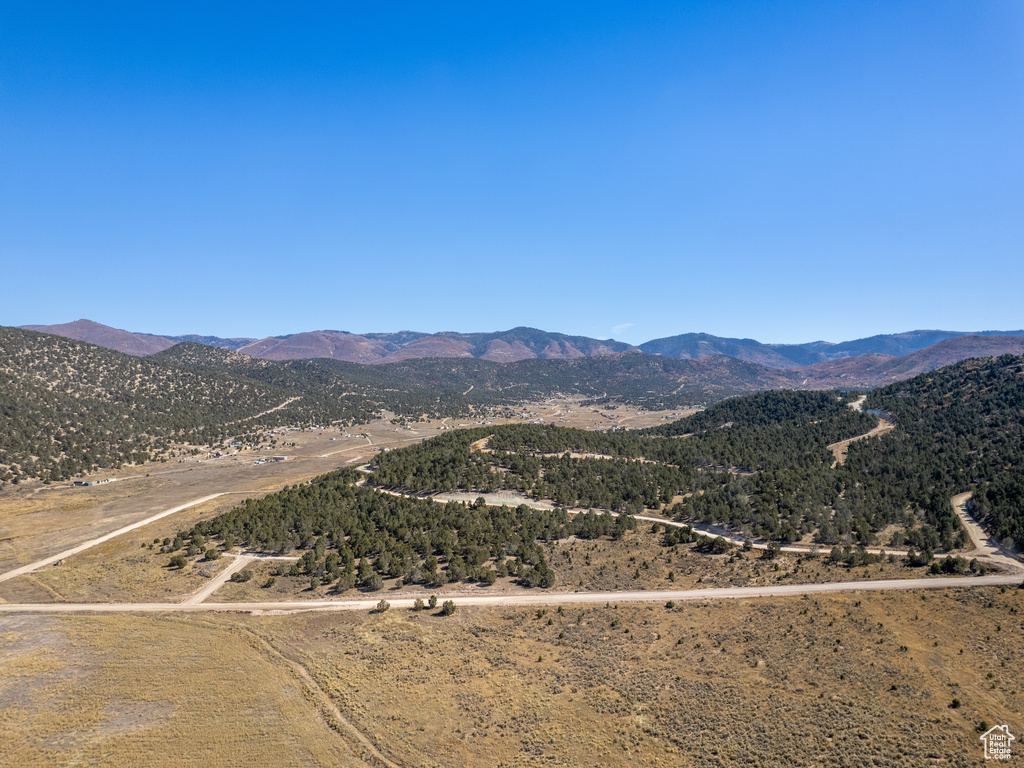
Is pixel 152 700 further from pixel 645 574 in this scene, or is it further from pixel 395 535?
pixel 645 574

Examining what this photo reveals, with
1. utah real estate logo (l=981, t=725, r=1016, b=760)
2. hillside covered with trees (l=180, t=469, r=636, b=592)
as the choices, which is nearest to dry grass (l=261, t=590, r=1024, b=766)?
utah real estate logo (l=981, t=725, r=1016, b=760)

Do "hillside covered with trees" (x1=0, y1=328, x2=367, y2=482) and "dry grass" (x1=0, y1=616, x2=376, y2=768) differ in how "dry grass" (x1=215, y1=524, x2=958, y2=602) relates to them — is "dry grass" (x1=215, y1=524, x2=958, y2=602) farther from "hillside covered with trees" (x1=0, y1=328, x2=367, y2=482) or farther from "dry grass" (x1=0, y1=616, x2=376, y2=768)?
"hillside covered with trees" (x1=0, y1=328, x2=367, y2=482)

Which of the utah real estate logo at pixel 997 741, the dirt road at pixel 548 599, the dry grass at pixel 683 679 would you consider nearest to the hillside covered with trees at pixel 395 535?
the dirt road at pixel 548 599

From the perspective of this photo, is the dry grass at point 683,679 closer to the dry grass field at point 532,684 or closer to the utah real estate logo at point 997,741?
the dry grass field at point 532,684

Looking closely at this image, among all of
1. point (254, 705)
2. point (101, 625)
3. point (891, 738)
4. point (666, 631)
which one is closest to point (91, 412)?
point (101, 625)

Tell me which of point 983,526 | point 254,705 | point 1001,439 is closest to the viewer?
point 254,705

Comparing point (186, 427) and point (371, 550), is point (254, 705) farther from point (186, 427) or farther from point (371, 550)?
point (186, 427)
